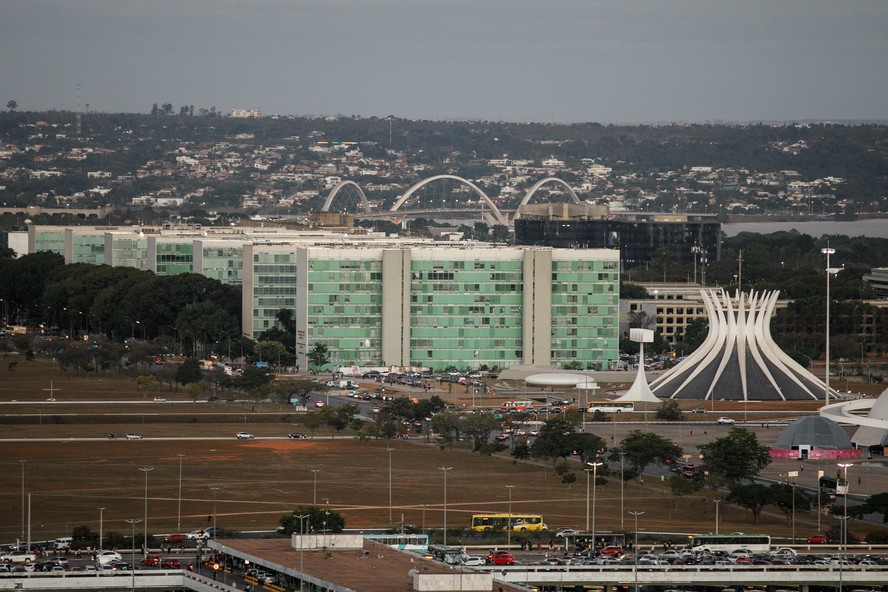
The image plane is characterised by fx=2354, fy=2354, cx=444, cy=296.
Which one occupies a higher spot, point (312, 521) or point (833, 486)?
point (833, 486)

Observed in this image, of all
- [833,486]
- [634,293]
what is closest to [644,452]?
[833,486]

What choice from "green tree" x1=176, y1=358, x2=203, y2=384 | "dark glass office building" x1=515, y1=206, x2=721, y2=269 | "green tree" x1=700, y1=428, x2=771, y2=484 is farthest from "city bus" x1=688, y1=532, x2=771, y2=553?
"dark glass office building" x1=515, y1=206, x2=721, y2=269

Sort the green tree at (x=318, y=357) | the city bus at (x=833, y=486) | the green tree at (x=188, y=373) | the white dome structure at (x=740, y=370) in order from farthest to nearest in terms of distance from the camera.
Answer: the green tree at (x=318, y=357), the green tree at (x=188, y=373), the white dome structure at (x=740, y=370), the city bus at (x=833, y=486)

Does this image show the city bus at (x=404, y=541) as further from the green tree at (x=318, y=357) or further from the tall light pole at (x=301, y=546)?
the green tree at (x=318, y=357)

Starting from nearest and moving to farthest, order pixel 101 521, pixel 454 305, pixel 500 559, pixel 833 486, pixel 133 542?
pixel 500 559
pixel 133 542
pixel 101 521
pixel 833 486
pixel 454 305

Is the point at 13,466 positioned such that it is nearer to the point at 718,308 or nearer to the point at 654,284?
the point at 718,308

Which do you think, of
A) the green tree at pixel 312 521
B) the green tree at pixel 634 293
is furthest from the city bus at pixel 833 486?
the green tree at pixel 634 293

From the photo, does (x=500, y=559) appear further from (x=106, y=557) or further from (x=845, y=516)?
(x=845, y=516)

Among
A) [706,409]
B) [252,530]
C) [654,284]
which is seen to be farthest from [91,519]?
[654,284]
